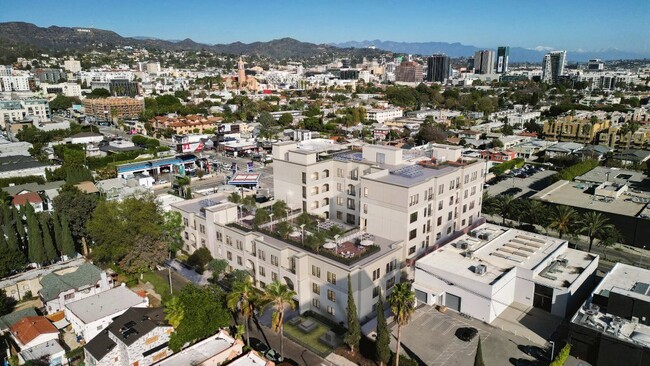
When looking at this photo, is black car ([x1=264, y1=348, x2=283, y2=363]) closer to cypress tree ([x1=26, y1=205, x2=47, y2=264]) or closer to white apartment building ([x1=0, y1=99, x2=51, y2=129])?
cypress tree ([x1=26, y1=205, x2=47, y2=264])

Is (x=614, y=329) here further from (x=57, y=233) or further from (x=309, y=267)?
(x=57, y=233)

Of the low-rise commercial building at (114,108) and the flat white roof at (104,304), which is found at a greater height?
the low-rise commercial building at (114,108)

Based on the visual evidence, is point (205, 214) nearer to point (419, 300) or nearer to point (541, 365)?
point (419, 300)

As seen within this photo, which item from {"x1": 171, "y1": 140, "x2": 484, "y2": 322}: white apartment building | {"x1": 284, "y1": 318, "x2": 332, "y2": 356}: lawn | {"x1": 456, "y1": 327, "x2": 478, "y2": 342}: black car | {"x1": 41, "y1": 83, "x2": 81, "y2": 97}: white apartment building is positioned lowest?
{"x1": 284, "y1": 318, "x2": 332, "y2": 356}: lawn

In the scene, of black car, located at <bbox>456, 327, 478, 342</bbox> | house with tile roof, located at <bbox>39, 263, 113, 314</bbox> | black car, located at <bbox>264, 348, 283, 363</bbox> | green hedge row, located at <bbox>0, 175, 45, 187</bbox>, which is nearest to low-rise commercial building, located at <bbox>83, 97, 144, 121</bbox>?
green hedge row, located at <bbox>0, 175, 45, 187</bbox>

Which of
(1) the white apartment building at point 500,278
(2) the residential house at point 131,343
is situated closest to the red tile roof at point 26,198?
(2) the residential house at point 131,343

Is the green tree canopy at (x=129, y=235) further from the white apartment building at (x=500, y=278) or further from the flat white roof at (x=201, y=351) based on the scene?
the white apartment building at (x=500, y=278)

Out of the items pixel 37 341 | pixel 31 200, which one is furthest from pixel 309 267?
pixel 31 200
